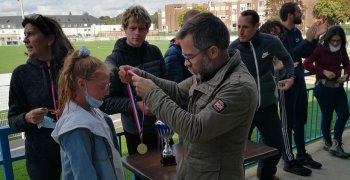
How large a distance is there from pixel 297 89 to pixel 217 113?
3045 millimetres

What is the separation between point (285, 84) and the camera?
3.92 metres

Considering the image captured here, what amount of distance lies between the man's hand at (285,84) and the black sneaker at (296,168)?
1.03 metres

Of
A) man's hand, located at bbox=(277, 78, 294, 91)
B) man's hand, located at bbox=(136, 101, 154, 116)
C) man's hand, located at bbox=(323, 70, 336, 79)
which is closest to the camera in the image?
man's hand, located at bbox=(136, 101, 154, 116)

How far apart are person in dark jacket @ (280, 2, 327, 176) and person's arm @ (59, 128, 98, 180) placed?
10.2ft

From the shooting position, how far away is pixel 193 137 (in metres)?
1.63

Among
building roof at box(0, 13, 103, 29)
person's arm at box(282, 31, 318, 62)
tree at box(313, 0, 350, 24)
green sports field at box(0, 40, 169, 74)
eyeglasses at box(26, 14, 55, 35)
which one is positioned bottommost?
green sports field at box(0, 40, 169, 74)

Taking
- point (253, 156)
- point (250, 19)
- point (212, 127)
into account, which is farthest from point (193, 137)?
point (250, 19)

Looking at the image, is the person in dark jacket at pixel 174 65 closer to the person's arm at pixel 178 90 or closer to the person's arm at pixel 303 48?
the person's arm at pixel 178 90

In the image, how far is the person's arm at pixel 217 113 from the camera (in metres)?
1.59

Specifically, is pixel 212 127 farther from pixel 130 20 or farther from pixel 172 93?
pixel 130 20

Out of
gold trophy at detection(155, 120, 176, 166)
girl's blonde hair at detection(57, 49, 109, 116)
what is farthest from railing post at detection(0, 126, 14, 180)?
gold trophy at detection(155, 120, 176, 166)

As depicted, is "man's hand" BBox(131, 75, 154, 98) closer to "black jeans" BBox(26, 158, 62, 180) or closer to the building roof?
"black jeans" BBox(26, 158, 62, 180)

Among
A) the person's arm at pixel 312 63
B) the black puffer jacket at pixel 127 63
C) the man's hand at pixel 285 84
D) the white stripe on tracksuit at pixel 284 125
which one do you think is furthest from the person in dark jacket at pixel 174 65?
the person's arm at pixel 312 63

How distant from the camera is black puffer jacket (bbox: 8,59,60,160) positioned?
7.66 feet
